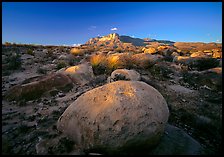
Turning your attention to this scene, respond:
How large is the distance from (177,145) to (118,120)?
1207mm

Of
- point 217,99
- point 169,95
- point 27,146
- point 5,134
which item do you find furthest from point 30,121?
point 217,99

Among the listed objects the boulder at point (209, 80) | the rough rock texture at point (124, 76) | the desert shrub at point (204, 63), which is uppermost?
the desert shrub at point (204, 63)

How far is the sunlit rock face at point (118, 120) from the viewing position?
283cm

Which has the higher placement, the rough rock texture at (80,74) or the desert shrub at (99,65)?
the desert shrub at (99,65)

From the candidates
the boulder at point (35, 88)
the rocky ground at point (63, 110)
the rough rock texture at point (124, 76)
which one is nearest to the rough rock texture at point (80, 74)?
the rocky ground at point (63, 110)

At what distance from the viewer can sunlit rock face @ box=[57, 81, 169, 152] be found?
2826 mm

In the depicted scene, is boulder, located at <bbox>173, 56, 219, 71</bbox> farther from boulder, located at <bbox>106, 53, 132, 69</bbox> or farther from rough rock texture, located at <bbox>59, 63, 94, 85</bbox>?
rough rock texture, located at <bbox>59, 63, 94, 85</bbox>

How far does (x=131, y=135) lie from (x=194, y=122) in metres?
2.21

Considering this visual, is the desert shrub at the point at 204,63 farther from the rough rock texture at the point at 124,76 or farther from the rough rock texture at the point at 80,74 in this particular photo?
the rough rock texture at the point at 80,74

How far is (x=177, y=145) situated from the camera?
3252 mm

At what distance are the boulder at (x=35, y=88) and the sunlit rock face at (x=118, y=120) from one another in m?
2.77

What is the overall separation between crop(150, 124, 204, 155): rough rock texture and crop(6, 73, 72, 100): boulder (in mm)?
4191

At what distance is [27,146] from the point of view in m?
3.27

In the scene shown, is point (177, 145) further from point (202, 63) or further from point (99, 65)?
point (202, 63)
